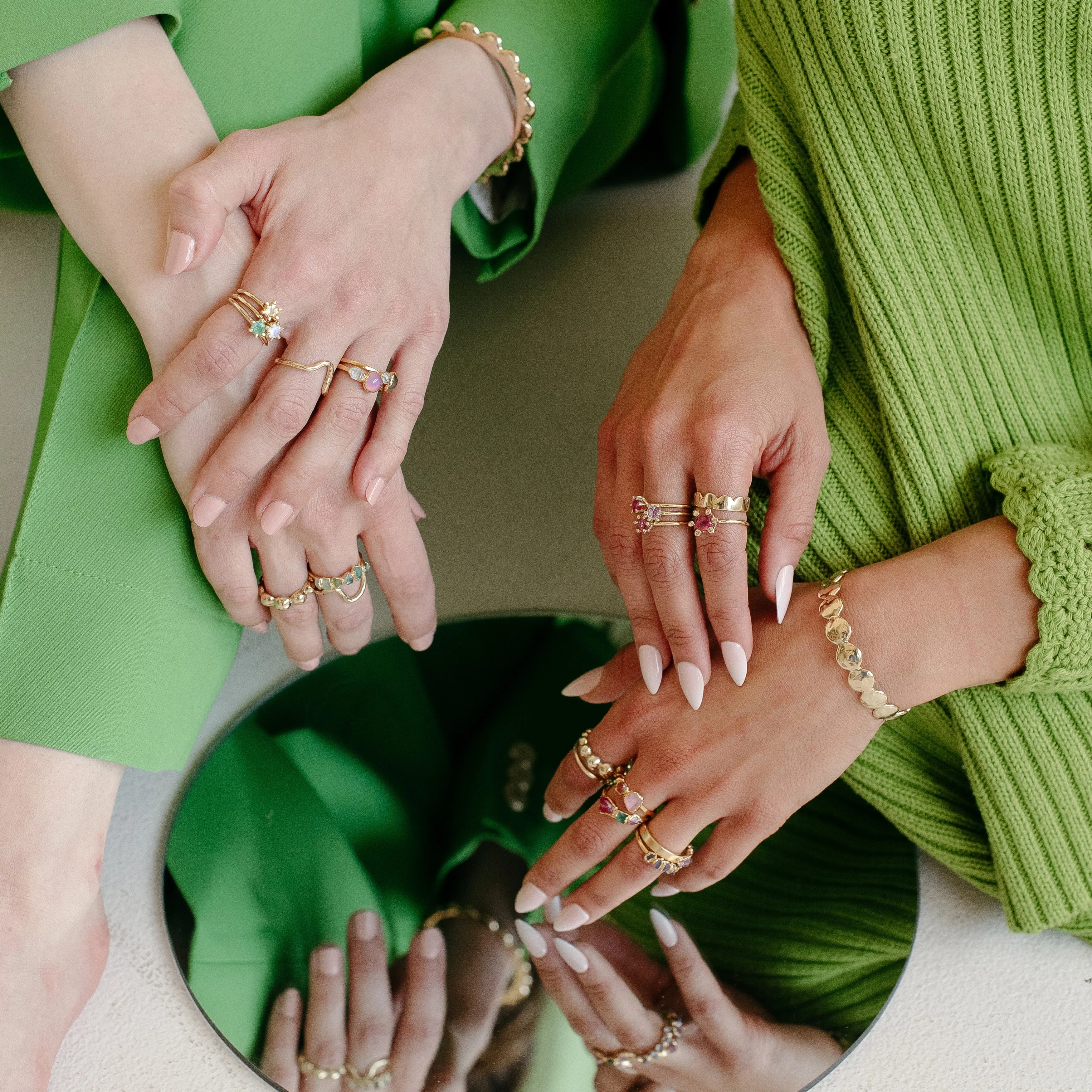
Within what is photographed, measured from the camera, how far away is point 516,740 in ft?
2.57

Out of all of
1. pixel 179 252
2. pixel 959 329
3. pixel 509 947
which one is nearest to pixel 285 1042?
pixel 509 947

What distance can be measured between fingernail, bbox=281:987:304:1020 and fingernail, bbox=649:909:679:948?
226 mm

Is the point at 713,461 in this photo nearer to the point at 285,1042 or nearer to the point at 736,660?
the point at 736,660

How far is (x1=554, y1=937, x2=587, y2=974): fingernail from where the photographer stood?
2.08 ft

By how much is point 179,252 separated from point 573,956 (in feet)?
1.58

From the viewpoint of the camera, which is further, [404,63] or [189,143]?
[404,63]

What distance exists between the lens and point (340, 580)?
25.4 inches

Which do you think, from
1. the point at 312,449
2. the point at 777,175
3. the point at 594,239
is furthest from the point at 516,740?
the point at 594,239

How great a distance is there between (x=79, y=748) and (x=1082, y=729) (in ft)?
1.93

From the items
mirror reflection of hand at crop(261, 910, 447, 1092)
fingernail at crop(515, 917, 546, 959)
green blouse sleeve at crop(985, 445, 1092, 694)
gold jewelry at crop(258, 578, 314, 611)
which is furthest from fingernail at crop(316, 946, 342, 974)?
green blouse sleeve at crop(985, 445, 1092, 694)

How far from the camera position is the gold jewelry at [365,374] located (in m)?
0.59

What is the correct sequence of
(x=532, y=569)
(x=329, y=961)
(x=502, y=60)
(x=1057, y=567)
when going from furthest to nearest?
(x=532, y=569), (x=502, y=60), (x=329, y=961), (x=1057, y=567)

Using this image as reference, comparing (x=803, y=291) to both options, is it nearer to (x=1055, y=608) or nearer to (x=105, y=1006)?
(x=1055, y=608)

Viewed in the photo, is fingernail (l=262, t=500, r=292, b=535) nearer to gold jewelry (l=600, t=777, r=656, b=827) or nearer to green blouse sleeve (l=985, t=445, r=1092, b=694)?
gold jewelry (l=600, t=777, r=656, b=827)
